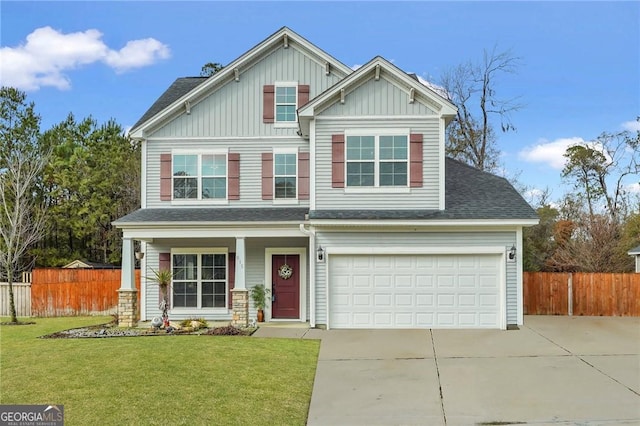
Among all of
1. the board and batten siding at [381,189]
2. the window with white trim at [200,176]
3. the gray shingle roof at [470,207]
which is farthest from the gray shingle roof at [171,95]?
the gray shingle roof at [470,207]

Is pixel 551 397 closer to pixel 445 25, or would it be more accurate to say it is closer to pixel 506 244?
pixel 506 244

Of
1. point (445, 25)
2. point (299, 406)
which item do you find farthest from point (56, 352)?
point (445, 25)

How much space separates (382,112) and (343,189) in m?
2.27

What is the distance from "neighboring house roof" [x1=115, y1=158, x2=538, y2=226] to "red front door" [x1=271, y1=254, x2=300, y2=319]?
5.01 ft

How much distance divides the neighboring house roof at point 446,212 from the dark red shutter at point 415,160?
2.60ft

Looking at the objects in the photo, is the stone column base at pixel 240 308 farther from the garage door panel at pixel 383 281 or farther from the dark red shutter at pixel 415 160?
the dark red shutter at pixel 415 160

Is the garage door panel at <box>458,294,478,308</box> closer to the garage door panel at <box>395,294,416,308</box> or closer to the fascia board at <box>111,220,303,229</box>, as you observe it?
the garage door panel at <box>395,294,416,308</box>

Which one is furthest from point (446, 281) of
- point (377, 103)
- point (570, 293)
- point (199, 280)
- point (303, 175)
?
point (199, 280)

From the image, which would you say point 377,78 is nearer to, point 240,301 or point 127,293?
point 240,301

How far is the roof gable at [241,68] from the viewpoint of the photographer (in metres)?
15.6

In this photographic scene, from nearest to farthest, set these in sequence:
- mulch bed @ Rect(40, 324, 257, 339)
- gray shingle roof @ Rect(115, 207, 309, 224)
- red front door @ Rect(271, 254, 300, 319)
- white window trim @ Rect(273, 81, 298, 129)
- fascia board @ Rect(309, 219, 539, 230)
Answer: mulch bed @ Rect(40, 324, 257, 339), fascia board @ Rect(309, 219, 539, 230), gray shingle roof @ Rect(115, 207, 309, 224), red front door @ Rect(271, 254, 300, 319), white window trim @ Rect(273, 81, 298, 129)

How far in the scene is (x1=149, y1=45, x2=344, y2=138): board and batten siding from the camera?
1595 centimetres

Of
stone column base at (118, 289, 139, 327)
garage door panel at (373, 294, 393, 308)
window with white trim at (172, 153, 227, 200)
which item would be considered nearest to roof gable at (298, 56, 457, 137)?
window with white trim at (172, 153, 227, 200)

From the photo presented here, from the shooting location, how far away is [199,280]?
15.8m
